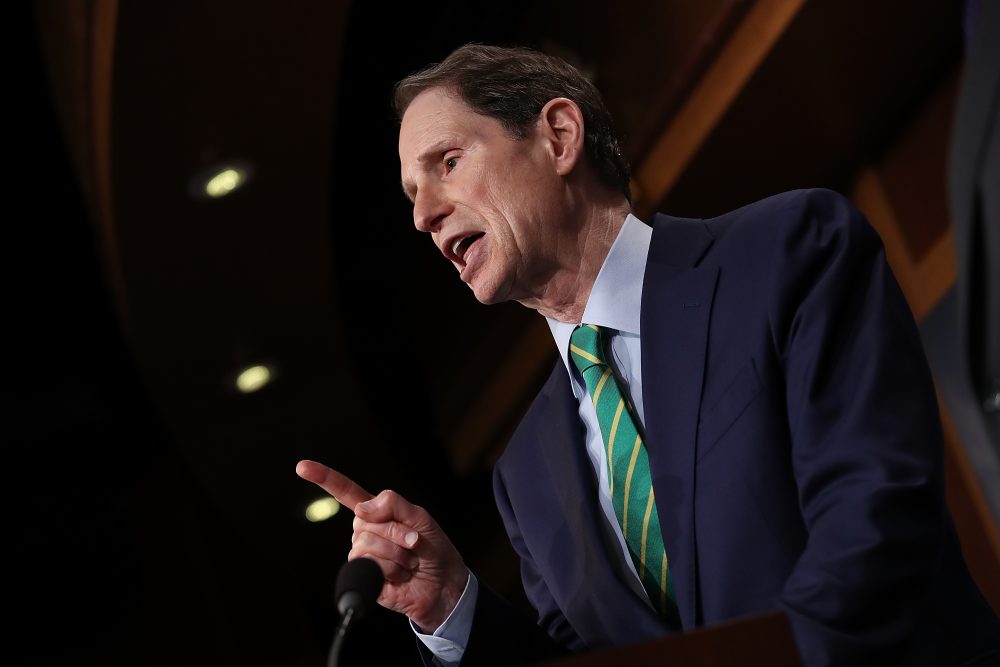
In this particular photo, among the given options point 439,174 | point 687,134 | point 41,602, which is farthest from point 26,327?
point 439,174

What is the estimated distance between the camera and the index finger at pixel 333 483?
135 cm

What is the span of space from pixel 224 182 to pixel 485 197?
6.35 feet

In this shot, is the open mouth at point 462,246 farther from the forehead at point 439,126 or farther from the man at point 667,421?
the forehead at point 439,126

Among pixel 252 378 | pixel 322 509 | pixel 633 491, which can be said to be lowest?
pixel 322 509

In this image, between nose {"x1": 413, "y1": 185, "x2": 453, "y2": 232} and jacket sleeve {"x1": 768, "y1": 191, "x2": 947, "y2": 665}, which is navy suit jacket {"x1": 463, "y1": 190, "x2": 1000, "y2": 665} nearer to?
jacket sleeve {"x1": 768, "y1": 191, "x2": 947, "y2": 665}

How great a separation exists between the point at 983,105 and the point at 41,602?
4146 millimetres

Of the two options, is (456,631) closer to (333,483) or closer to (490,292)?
(333,483)

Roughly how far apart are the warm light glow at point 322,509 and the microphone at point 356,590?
118 inches

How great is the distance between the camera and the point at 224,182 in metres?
3.22

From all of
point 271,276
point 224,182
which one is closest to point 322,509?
point 271,276

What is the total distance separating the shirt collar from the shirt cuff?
1.16 feet

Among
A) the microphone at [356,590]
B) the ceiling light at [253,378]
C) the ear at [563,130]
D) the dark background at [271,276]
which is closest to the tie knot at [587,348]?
the ear at [563,130]

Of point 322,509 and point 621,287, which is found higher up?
point 621,287

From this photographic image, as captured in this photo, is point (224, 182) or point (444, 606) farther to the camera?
point (224, 182)
